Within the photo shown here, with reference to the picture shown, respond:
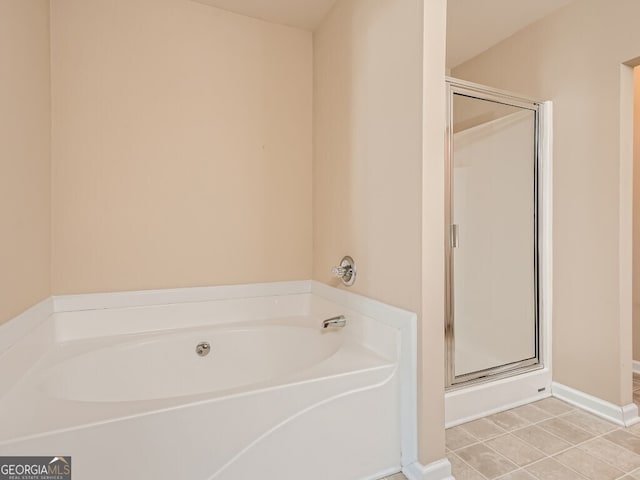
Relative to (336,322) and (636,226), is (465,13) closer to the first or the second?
(636,226)

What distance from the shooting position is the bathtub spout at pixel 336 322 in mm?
1807

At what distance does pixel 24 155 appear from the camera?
4.72ft

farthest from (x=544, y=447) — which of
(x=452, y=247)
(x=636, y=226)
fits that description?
(x=636, y=226)

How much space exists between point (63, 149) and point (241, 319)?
130 cm

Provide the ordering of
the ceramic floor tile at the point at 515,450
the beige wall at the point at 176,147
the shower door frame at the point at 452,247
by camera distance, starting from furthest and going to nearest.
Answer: the shower door frame at the point at 452,247
the beige wall at the point at 176,147
the ceramic floor tile at the point at 515,450

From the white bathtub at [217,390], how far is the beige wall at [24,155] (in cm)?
24

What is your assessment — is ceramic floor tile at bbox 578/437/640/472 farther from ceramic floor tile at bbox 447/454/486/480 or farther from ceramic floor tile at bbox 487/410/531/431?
ceramic floor tile at bbox 447/454/486/480

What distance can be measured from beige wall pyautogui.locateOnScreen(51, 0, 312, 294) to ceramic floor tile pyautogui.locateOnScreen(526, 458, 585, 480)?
154 cm

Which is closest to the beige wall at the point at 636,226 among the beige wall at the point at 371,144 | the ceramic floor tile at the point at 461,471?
the ceramic floor tile at the point at 461,471

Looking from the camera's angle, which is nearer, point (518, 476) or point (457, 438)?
point (518, 476)

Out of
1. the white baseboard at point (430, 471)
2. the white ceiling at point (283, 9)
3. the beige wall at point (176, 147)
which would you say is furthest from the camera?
the white ceiling at point (283, 9)

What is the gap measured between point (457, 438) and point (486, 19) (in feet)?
8.11

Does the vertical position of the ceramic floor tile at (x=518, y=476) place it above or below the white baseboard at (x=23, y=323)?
below

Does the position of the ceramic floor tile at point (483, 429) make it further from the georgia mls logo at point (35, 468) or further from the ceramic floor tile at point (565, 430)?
the georgia mls logo at point (35, 468)
